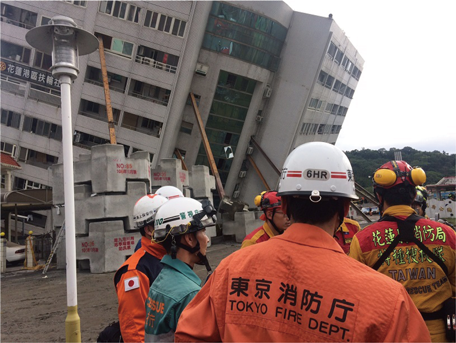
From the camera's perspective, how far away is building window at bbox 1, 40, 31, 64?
1992cm

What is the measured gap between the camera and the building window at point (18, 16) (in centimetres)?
1964

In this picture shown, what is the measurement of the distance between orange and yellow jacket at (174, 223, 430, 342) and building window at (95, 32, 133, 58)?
20226 mm

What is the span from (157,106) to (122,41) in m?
3.81

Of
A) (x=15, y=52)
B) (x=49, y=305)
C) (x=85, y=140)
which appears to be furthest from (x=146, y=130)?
(x=49, y=305)

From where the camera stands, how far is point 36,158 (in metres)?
21.2

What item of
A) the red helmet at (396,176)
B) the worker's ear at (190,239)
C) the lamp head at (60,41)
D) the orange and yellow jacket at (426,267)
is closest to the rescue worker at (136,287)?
the worker's ear at (190,239)

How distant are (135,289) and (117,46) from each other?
19.2 m

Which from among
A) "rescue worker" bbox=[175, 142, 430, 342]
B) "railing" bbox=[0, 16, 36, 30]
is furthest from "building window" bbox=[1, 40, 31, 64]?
"rescue worker" bbox=[175, 142, 430, 342]

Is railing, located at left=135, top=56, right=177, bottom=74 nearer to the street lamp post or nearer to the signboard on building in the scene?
the signboard on building

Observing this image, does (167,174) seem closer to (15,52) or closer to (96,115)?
(96,115)

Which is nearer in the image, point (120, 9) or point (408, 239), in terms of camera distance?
point (408, 239)

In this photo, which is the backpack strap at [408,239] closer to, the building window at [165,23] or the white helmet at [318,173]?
the white helmet at [318,173]

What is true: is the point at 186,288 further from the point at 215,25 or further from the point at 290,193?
the point at 215,25

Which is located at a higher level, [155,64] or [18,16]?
[18,16]
